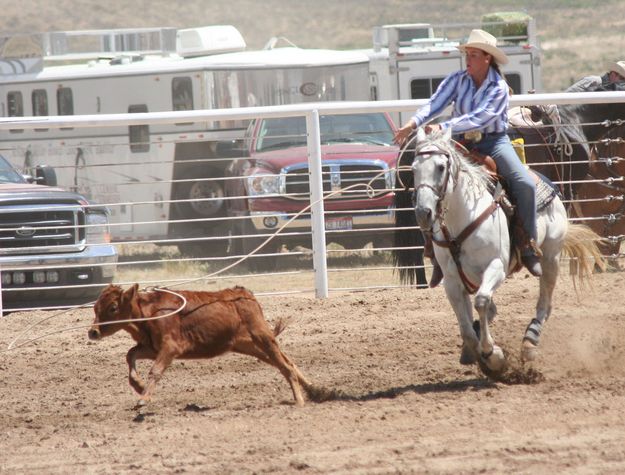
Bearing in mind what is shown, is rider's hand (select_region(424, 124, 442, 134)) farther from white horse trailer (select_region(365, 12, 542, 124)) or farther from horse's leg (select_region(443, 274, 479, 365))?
white horse trailer (select_region(365, 12, 542, 124))

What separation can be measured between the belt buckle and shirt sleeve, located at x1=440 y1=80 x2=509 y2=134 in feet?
0.40

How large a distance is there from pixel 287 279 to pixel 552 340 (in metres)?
5.96

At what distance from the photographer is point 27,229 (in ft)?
32.7

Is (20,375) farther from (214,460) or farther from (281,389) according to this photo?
(214,460)

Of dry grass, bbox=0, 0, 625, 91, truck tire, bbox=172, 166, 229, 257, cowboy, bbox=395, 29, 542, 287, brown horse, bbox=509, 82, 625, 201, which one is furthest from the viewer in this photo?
dry grass, bbox=0, 0, 625, 91

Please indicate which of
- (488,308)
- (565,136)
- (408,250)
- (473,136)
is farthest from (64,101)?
(488,308)

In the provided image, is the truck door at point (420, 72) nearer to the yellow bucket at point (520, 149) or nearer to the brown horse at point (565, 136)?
the brown horse at point (565, 136)

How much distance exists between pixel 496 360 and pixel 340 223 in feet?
15.6

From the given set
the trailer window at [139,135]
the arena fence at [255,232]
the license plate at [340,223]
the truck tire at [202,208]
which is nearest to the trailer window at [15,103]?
the arena fence at [255,232]

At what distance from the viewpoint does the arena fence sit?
31.7 ft

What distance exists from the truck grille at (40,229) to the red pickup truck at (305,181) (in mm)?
1713

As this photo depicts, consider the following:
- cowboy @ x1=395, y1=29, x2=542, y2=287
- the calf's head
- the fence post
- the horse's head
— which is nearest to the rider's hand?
the horse's head

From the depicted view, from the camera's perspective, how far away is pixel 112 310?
20.7 ft

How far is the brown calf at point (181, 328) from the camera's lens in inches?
248
